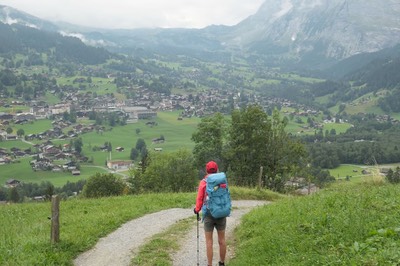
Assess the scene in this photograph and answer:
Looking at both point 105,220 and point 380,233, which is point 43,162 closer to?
point 105,220

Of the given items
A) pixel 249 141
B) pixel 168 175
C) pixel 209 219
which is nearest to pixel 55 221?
pixel 209 219

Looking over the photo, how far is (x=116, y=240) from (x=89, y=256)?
1.79 meters

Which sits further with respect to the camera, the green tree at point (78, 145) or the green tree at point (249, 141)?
the green tree at point (78, 145)

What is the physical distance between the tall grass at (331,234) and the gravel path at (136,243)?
62.5 inches

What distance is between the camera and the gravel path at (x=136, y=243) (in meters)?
13.1

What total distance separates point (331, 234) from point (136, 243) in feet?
23.6

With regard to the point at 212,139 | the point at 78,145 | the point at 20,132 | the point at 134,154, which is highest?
the point at 212,139

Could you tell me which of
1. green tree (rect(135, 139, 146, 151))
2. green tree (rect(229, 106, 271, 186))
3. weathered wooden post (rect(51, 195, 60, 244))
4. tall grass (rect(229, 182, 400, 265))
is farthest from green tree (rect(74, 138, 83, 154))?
tall grass (rect(229, 182, 400, 265))

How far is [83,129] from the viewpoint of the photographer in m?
168

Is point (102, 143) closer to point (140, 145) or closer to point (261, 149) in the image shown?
point (140, 145)

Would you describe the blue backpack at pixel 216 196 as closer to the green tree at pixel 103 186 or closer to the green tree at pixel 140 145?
the green tree at pixel 103 186

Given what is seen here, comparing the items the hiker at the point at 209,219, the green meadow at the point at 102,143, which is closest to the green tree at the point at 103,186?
the hiker at the point at 209,219

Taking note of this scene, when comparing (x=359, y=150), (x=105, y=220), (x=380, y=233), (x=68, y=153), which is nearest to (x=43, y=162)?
(x=68, y=153)

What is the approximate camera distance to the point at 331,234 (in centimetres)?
1037
